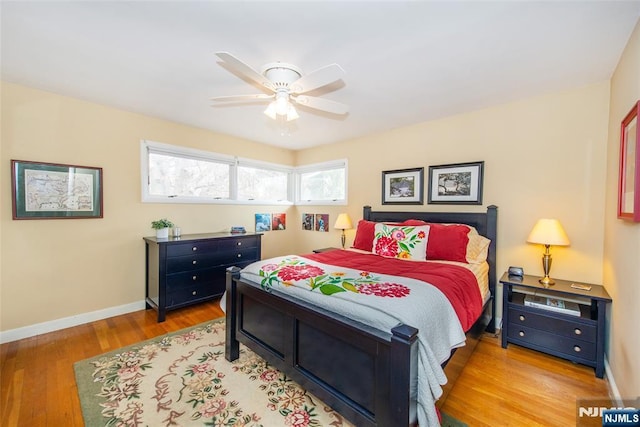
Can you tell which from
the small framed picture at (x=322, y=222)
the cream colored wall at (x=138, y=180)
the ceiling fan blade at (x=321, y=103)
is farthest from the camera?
the small framed picture at (x=322, y=222)

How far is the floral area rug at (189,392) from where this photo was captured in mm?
1667

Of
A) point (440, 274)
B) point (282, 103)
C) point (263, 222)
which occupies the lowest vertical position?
point (440, 274)

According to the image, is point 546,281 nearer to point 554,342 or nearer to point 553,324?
point 553,324

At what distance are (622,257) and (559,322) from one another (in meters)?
0.77

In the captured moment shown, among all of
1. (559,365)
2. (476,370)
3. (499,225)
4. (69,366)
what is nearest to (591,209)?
(499,225)

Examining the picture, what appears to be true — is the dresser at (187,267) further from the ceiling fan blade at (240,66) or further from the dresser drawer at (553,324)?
the dresser drawer at (553,324)

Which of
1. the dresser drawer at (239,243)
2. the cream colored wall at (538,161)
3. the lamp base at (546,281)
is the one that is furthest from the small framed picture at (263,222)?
the lamp base at (546,281)

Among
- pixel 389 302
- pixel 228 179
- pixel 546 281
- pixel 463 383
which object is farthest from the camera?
pixel 228 179

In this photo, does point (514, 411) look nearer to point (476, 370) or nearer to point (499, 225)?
point (476, 370)

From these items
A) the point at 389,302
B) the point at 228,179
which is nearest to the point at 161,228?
the point at 228,179

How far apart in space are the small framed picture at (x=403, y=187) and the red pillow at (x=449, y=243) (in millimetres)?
748

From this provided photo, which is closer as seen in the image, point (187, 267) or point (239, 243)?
point (187, 267)

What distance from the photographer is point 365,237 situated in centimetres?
342

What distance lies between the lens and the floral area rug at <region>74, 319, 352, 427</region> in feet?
5.48
